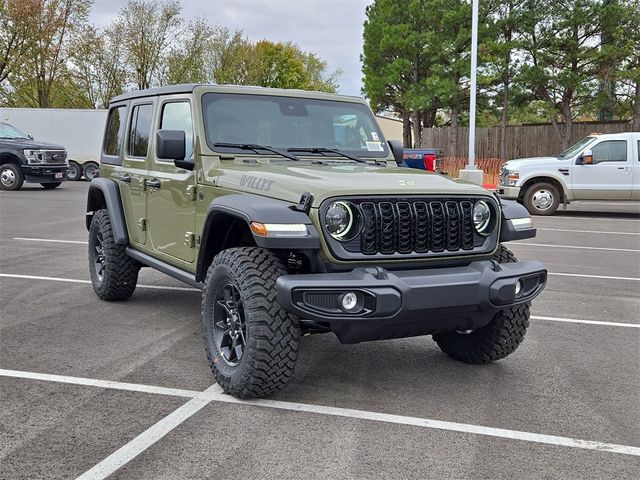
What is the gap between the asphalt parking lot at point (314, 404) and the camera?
345 cm

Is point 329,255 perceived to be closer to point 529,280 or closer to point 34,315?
point 529,280

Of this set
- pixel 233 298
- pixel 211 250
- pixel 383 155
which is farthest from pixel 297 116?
pixel 233 298

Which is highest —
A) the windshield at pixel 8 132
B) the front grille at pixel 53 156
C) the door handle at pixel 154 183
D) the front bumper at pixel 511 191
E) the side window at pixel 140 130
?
the windshield at pixel 8 132

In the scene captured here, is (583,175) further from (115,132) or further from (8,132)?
(8,132)

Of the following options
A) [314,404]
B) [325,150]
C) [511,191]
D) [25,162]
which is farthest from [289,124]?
[25,162]

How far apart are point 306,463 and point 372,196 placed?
1.54 m

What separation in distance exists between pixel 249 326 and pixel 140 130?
3.00 metres

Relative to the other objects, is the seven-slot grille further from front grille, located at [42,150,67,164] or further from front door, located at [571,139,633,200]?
front grille, located at [42,150,67,164]

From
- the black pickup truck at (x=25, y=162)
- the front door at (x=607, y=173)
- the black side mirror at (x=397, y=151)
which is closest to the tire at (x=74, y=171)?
the black pickup truck at (x=25, y=162)

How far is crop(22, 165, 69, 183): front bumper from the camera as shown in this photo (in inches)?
786

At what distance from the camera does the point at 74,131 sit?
26703 mm

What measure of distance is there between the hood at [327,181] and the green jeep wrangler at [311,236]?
0.01m

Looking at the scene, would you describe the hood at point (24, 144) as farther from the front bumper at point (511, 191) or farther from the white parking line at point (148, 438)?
the white parking line at point (148, 438)

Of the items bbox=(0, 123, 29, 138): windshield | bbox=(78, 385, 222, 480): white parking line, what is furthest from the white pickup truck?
bbox=(0, 123, 29, 138): windshield
